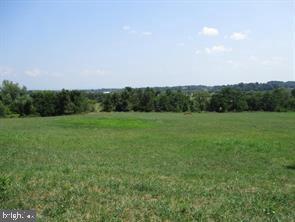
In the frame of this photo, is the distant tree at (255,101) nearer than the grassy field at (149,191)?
No

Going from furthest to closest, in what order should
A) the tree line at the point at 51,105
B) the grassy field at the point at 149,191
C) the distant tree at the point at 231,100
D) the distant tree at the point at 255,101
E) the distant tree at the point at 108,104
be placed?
the distant tree at the point at 255,101 < the distant tree at the point at 231,100 < the distant tree at the point at 108,104 < the tree line at the point at 51,105 < the grassy field at the point at 149,191

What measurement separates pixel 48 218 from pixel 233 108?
98318mm

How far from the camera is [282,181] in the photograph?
15.0 m

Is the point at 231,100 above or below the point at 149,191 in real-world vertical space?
below

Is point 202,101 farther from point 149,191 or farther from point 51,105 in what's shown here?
point 149,191

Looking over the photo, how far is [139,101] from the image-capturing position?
105188 millimetres

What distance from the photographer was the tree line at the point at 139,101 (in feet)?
305

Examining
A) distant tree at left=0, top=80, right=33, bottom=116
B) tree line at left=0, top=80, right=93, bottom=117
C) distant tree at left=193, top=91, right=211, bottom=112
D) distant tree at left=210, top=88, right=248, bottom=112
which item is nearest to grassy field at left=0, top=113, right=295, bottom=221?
tree line at left=0, top=80, right=93, bottom=117

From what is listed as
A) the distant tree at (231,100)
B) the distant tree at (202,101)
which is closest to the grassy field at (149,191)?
the distant tree at (231,100)

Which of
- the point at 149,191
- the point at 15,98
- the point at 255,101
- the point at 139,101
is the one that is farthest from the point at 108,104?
the point at 149,191

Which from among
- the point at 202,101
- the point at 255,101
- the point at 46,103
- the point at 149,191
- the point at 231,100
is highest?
the point at 46,103

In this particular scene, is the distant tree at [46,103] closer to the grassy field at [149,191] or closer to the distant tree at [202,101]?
the distant tree at [202,101]

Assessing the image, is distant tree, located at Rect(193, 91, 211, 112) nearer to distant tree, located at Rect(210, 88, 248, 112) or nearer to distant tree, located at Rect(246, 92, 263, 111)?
distant tree, located at Rect(210, 88, 248, 112)

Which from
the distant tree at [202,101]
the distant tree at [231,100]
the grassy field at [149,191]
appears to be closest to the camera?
the grassy field at [149,191]
